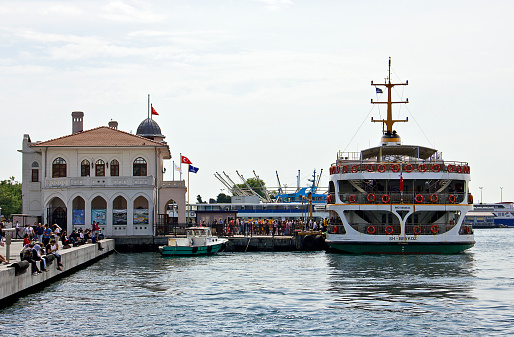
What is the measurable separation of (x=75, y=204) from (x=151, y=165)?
24.0 feet

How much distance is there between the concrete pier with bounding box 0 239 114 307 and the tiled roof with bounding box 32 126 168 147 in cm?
1101

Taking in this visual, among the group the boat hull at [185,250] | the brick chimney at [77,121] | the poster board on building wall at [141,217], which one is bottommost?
the boat hull at [185,250]

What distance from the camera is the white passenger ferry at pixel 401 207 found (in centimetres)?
4819

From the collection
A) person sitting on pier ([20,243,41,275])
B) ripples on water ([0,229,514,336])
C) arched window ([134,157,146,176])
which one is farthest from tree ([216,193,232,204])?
person sitting on pier ([20,243,41,275])

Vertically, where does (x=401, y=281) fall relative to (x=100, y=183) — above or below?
below

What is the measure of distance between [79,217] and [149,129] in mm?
23454

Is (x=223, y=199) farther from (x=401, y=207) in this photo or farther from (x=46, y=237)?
(x=46, y=237)

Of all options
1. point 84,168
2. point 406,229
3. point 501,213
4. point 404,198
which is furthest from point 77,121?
point 501,213

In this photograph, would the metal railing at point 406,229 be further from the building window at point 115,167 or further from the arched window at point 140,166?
the building window at point 115,167

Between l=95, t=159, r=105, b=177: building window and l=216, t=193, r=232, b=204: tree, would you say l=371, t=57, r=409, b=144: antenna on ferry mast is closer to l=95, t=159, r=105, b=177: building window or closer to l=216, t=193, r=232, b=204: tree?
l=95, t=159, r=105, b=177: building window

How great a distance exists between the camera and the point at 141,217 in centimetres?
5862

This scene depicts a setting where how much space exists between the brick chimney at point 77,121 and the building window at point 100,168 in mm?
9254

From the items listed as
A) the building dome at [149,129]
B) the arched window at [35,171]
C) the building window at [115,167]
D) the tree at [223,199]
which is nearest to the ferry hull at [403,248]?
the building window at [115,167]

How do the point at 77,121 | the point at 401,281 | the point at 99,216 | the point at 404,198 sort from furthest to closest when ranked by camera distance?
the point at 77,121, the point at 99,216, the point at 404,198, the point at 401,281
